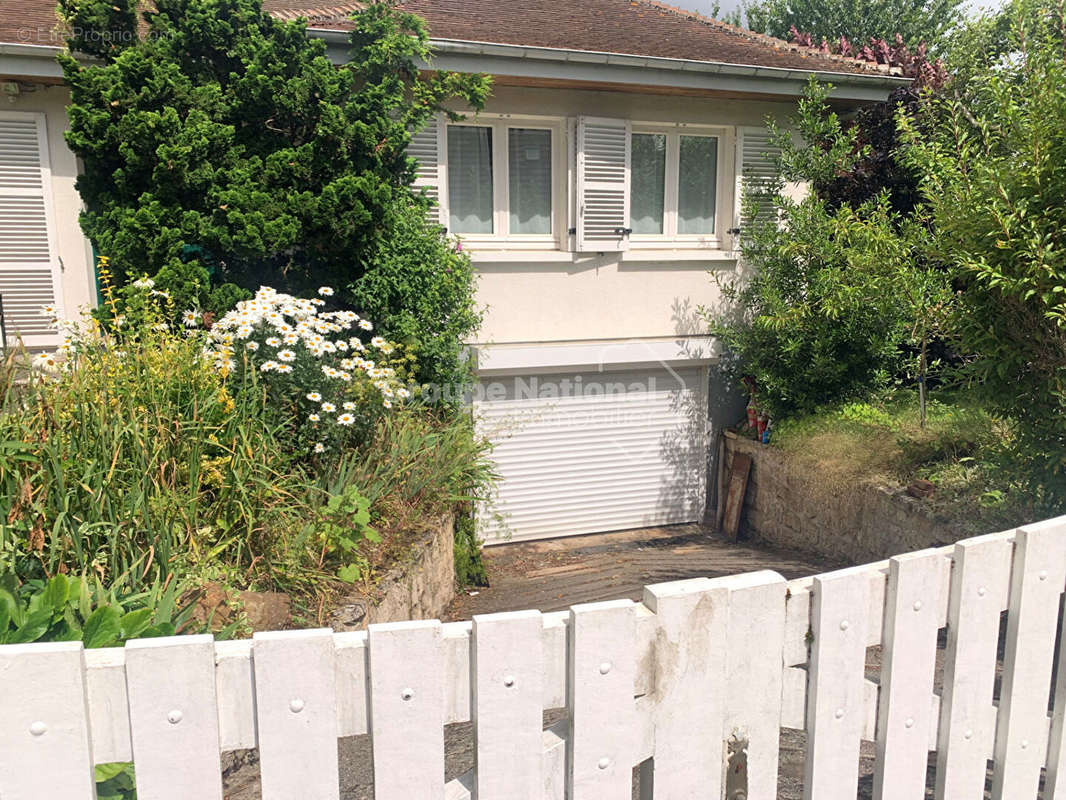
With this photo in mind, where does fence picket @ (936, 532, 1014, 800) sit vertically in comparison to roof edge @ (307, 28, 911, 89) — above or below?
below

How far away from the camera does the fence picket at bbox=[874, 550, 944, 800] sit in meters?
1.90

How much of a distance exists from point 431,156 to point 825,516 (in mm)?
5576

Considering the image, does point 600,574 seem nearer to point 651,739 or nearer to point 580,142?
point 580,142

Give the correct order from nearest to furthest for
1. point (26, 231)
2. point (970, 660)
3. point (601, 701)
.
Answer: point (601, 701) → point (970, 660) → point (26, 231)

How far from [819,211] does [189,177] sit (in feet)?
21.0

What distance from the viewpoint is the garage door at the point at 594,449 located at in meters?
9.39

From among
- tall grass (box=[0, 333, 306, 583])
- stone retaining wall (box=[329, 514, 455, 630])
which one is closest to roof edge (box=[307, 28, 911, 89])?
tall grass (box=[0, 333, 306, 583])

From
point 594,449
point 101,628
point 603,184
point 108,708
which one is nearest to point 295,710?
point 108,708

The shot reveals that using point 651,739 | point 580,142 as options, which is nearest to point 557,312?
point 580,142

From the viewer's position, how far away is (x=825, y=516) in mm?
8195

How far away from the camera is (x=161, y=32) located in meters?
6.61

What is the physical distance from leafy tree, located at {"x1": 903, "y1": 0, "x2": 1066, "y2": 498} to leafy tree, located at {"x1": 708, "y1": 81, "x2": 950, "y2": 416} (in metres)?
2.99

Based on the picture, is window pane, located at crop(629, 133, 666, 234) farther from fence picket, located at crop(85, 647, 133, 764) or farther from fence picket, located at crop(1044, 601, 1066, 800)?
fence picket, located at crop(85, 647, 133, 764)

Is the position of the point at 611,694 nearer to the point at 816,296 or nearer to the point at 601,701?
the point at 601,701
